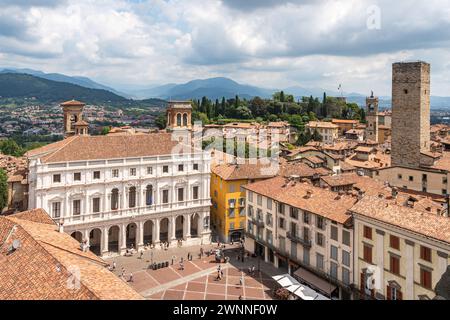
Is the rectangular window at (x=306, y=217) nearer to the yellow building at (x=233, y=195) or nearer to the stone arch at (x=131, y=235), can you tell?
the yellow building at (x=233, y=195)

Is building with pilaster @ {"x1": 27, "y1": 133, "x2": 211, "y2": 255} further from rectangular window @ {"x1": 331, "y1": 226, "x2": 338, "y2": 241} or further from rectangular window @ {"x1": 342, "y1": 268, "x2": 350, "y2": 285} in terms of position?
rectangular window @ {"x1": 342, "y1": 268, "x2": 350, "y2": 285}

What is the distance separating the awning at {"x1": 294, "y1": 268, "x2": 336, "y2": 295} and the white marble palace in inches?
745

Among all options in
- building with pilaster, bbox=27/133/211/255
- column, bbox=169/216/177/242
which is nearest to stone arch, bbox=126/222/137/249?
building with pilaster, bbox=27/133/211/255

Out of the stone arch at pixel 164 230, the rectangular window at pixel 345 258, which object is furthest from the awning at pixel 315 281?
the stone arch at pixel 164 230

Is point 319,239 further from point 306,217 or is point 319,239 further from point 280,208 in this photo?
point 280,208

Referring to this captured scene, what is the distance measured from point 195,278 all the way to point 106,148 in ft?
66.6

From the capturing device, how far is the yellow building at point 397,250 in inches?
Answer: 1036

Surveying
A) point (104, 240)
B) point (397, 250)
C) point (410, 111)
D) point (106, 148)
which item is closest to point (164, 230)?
point (104, 240)

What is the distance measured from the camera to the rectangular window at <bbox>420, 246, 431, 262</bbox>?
87.3ft

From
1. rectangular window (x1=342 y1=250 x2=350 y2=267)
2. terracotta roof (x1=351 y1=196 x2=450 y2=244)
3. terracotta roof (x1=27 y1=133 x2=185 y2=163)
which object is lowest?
rectangular window (x1=342 y1=250 x2=350 y2=267)

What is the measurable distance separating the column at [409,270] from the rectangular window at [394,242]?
76 cm

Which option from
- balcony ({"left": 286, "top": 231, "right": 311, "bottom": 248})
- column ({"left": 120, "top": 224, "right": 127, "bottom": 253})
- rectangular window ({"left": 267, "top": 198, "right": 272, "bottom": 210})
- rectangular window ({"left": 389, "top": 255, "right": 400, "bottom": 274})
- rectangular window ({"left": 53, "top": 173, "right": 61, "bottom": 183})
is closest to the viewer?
rectangular window ({"left": 389, "top": 255, "right": 400, "bottom": 274})

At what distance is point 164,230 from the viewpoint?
2178 inches
